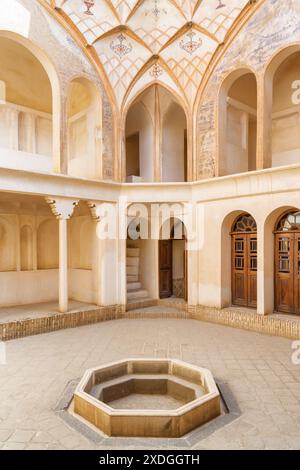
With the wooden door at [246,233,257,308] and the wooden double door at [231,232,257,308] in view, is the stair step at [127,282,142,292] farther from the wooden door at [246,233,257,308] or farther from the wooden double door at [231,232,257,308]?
the wooden door at [246,233,257,308]

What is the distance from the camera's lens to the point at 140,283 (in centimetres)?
1188

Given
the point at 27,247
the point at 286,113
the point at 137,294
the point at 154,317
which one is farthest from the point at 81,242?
the point at 286,113

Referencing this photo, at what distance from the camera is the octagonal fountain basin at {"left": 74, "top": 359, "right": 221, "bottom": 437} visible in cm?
373

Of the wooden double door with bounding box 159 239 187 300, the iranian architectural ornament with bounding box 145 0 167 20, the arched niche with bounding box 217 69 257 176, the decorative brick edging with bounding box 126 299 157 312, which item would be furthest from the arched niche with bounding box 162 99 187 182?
the decorative brick edging with bounding box 126 299 157 312

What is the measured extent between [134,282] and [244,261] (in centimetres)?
416

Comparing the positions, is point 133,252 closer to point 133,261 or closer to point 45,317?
point 133,261

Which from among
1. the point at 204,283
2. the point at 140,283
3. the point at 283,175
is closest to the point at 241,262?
the point at 204,283

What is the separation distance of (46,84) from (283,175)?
790 cm

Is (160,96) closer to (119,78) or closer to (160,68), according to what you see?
(160,68)

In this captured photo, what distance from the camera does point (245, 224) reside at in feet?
31.0

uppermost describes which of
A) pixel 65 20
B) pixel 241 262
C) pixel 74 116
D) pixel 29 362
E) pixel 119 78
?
pixel 65 20

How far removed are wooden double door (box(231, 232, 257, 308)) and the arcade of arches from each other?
1.3 inches

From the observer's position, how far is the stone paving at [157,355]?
12.5 ft
